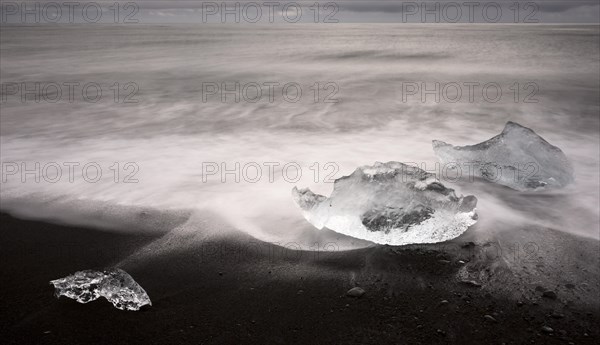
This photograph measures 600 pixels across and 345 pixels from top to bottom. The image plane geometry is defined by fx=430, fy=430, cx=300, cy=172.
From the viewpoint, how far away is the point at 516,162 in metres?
4.08

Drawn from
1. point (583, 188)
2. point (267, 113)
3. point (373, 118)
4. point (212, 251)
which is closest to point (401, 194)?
point (212, 251)

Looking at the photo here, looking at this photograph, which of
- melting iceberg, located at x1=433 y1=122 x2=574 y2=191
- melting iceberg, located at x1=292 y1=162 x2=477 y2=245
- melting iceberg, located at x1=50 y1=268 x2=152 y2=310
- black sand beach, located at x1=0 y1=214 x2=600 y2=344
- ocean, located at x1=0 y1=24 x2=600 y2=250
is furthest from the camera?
melting iceberg, located at x1=433 y1=122 x2=574 y2=191

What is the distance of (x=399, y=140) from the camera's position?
6191mm

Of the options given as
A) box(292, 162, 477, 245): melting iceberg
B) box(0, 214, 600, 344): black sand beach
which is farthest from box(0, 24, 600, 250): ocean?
box(0, 214, 600, 344): black sand beach

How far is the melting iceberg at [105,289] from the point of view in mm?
2207

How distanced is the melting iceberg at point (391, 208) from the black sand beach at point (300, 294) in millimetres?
122

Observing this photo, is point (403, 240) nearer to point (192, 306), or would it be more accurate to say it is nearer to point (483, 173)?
point (192, 306)

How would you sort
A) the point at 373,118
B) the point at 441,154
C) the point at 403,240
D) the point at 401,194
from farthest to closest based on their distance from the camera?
1. the point at 373,118
2. the point at 441,154
3. the point at 401,194
4. the point at 403,240

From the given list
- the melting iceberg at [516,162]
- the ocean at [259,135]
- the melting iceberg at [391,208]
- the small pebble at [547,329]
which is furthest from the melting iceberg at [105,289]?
the melting iceberg at [516,162]

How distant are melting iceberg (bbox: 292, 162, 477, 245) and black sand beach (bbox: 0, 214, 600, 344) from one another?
0.40ft

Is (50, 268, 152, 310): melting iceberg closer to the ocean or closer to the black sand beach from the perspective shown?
the black sand beach

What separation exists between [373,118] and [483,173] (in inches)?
144

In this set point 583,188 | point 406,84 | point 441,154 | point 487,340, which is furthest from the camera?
point 406,84

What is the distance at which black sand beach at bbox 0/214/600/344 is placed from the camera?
2033 millimetres
